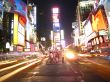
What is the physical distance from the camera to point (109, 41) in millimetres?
84312

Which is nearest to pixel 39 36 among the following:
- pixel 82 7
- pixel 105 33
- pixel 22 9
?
pixel 82 7

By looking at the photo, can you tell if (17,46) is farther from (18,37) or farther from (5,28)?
(5,28)

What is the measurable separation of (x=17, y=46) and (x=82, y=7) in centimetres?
8495

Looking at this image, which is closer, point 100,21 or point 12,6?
point 12,6

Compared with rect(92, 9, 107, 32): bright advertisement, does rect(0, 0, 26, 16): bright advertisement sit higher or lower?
higher

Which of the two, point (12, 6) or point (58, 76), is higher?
point (12, 6)

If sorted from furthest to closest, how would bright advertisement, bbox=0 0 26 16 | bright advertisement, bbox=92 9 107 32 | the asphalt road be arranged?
bright advertisement, bbox=92 9 107 32 → bright advertisement, bbox=0 0 26 16 → the asphalt road

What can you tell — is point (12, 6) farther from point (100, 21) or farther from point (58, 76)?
point (58, 76)

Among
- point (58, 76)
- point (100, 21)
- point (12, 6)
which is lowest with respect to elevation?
point (58, 76)

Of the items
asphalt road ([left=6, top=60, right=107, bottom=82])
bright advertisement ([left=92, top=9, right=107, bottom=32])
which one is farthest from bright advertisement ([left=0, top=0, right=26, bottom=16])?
asphalt road ([left=6, top=60, right=107, bottom=82])

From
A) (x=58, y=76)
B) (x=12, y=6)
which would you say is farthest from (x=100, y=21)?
(x=58, y=76)

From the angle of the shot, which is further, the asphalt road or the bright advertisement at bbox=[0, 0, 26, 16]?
the bright advertisement at bbox=[0, 0, 26, 16]

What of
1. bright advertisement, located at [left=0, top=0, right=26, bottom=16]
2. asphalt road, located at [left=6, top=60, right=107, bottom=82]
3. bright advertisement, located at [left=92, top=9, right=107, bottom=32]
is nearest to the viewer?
asphalt road, located at [left=6, top=60, right=107, bottom=82]

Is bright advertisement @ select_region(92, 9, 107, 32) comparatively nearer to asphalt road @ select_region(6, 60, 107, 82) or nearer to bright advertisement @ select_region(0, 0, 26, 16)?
bright advertisement @ select_region(0, 0, 26, 16)
